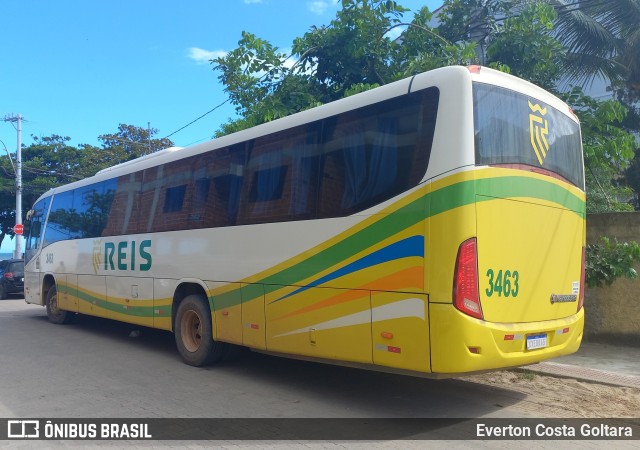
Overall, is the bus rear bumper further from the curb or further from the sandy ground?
the curb

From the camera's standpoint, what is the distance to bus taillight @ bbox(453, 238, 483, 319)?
498 centimetres

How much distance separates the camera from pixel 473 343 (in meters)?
4.96

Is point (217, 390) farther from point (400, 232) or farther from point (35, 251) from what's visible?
point (35, 251)

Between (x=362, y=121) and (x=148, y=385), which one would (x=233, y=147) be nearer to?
(x=362, y=121)

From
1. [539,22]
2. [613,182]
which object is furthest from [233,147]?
[613,182]

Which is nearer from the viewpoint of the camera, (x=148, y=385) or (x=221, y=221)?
(x=148, y=385)

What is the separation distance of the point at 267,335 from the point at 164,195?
3.62m

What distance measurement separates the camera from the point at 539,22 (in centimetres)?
1084

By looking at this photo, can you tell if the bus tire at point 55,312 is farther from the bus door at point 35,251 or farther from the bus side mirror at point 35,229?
the bus side mirror at point 35,229

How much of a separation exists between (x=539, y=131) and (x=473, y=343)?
250 centimetres

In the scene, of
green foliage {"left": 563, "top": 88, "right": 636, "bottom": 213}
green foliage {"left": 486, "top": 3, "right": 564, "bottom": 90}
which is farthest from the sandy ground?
green foliage {"left": 486, "top": 3, "right": 564, "bottom": 90}

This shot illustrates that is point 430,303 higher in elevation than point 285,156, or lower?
lower

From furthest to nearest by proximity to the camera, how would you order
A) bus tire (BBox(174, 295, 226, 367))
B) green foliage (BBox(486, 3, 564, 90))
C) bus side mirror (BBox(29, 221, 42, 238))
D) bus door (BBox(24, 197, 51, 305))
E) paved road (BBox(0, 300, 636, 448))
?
bus side mirror (BBox(29, 221, 42, 238))
bus door (BBox(24, 197, 51, 305))
green foliage (BBox(486, 3, 564, 90))
bus tire (BBox(174, 295, 226, 367))
paved road (BBox(0, 300, 636, 448))

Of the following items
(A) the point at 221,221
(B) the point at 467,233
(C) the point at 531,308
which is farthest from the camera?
(A) the point at 221,221
